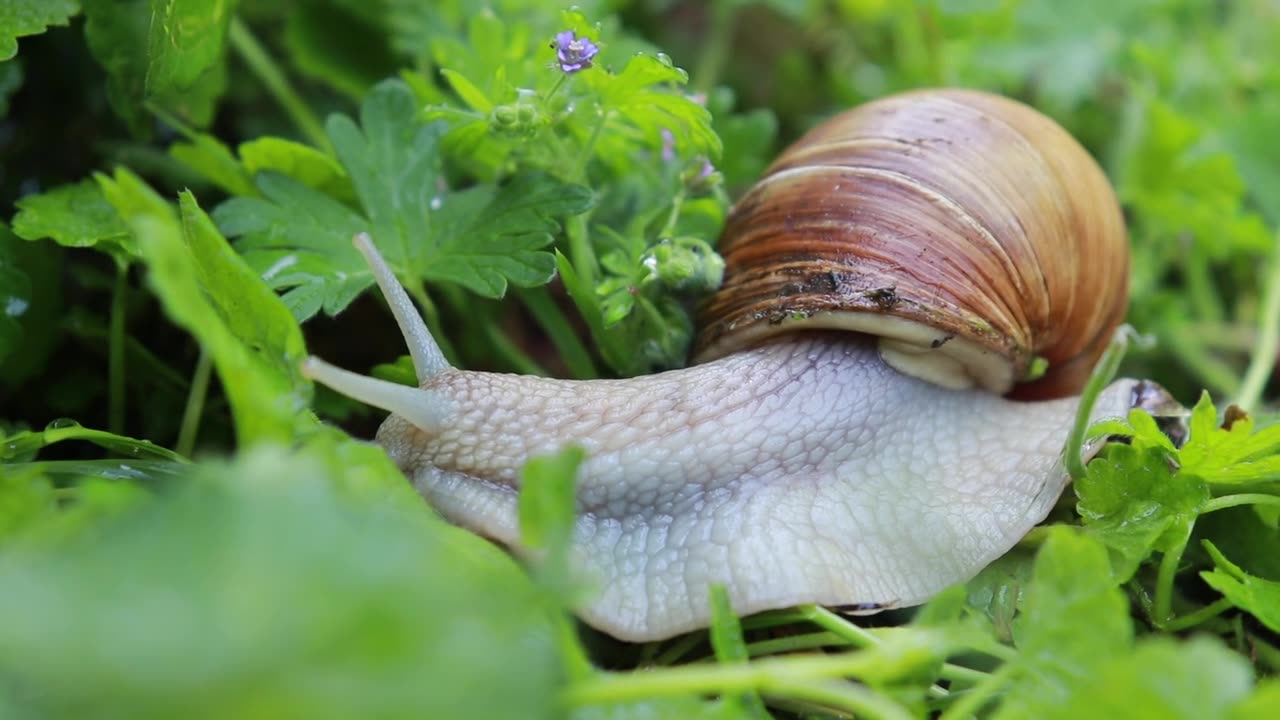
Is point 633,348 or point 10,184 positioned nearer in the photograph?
point 633,348

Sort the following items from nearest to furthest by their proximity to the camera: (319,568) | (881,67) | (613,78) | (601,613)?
(319,568) → (601,613) → (613,78) → (881,67)

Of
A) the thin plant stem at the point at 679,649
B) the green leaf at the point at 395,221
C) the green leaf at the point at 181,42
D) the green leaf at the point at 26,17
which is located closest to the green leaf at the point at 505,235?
the green leaf at the point at 395,221

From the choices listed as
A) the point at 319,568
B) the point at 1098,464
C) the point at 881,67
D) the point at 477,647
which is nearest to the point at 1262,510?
the point at 1098,464

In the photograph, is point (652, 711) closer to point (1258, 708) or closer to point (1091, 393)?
point (1258, 708)

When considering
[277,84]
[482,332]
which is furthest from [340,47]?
[482,332]

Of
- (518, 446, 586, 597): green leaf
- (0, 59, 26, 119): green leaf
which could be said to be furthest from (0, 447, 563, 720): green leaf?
(0, 59, 26, 119): green leaf

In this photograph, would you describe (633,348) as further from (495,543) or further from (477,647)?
(477,647)

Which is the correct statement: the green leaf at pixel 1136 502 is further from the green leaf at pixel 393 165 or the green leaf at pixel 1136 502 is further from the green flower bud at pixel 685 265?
the green leaf at pixel 393 165
